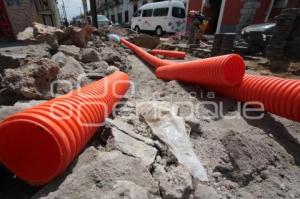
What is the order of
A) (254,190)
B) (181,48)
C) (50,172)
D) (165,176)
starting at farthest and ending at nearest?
(181,48) < (254,190) < (165,176) < (50,172)

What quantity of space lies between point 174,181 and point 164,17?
48.4 ft

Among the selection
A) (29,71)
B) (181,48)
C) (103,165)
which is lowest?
(181,48)

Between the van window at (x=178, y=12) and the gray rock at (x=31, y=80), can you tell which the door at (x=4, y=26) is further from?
the van window at (x=178, y=12)

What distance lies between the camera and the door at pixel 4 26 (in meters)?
6.38

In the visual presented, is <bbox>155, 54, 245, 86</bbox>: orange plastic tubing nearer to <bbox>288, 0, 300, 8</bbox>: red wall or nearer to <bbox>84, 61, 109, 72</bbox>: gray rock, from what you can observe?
<bbox>84, 61, 109, 72</bbox>: gray rock

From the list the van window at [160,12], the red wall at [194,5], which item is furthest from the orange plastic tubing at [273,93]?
the red wall at [194,5]

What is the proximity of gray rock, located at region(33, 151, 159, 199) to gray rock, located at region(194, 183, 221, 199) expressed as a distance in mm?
438

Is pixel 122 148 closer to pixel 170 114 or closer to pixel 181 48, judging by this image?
pixel 170 114

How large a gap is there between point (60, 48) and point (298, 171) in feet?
16.1

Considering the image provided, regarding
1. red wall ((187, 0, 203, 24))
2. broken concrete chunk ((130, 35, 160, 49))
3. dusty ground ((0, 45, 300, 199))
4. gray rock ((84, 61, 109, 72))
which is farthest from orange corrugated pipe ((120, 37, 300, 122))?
red wall ((187, 0, 203, 24))

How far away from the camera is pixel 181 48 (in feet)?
32.6

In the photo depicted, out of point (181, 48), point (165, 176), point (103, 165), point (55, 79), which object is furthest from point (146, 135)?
point (181, 48)

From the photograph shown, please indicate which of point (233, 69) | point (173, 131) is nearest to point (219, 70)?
point (233, 69)

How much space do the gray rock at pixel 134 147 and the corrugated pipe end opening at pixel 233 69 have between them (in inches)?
63.6
